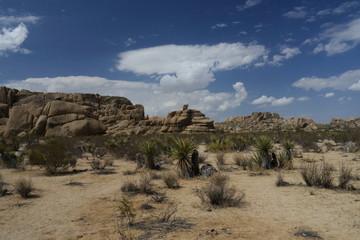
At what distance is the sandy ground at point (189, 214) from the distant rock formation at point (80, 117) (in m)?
32.1

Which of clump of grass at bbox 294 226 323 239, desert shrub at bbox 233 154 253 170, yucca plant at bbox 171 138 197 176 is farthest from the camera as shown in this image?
desert shrub at bbox 233 154 253 170

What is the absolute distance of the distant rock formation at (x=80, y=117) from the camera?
129 ft

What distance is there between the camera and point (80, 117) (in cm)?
4097

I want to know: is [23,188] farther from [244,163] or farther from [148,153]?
[244,163]

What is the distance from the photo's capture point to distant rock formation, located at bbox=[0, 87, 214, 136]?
39.5 m

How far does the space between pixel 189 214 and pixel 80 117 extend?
125 feet

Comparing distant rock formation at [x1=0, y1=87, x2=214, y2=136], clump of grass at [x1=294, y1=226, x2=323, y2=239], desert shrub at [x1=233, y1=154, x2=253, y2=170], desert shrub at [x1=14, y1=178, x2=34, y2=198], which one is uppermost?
distant rock formation at [x1=0, y1=87, x2=214, y2=136]

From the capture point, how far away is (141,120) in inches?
2007

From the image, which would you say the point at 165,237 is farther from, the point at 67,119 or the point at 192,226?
the point at 67,119

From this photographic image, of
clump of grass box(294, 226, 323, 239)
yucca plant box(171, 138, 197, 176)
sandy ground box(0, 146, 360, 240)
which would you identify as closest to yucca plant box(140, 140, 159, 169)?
yucca plant box(171, 138, 197, 176)

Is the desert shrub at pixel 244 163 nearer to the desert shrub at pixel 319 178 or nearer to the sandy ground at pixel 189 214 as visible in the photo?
the sandy ground at pixel 189 214

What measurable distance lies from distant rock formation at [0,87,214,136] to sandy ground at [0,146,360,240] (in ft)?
105

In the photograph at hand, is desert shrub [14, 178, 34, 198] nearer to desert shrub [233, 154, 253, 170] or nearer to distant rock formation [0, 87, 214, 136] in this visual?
desert shrub [233, 154, 253, 170]

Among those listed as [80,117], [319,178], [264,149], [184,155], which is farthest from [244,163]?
[80,117]
